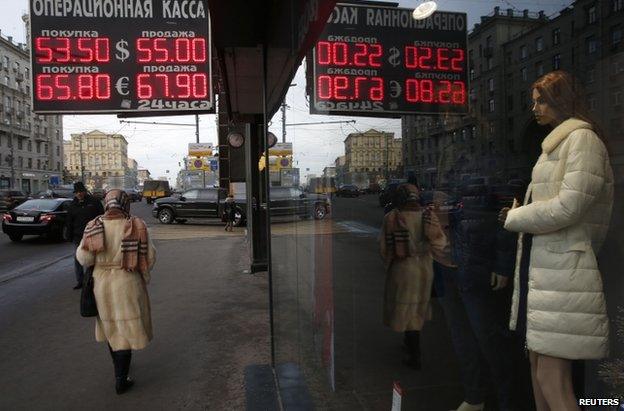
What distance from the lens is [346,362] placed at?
8.64ft

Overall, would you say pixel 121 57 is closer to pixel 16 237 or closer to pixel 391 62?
pixel 391 62

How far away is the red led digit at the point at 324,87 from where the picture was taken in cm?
237

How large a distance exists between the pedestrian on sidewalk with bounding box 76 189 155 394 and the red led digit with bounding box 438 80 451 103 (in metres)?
3.27

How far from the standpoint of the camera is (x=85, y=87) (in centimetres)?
882

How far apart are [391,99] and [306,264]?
6.53 feet

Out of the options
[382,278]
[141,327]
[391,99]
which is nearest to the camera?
[391,99]

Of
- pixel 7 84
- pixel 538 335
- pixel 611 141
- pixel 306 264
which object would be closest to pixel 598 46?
pixel 611 141

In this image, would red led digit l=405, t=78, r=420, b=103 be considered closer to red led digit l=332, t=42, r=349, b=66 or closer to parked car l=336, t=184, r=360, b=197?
red led digit l=332, t=42, r=349, b=66

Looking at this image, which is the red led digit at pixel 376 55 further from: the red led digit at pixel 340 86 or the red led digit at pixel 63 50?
the red led digit at pixel 63 50

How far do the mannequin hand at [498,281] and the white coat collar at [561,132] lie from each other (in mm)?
402

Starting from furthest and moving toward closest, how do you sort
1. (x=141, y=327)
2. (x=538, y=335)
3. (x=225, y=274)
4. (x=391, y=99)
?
(x=225, y=274) < (x=141, y=327) < (x=391, y=99) < (x=538, y=335)

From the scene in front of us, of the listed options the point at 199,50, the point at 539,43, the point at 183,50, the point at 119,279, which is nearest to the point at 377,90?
the point at 539,43

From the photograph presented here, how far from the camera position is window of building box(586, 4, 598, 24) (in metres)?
1.21

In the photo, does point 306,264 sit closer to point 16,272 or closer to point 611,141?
point 611,141
